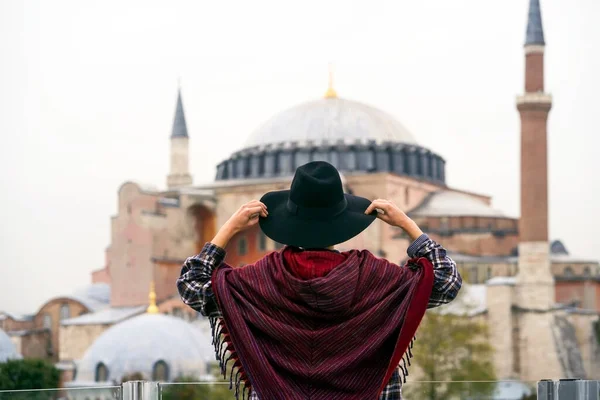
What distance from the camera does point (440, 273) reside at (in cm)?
231

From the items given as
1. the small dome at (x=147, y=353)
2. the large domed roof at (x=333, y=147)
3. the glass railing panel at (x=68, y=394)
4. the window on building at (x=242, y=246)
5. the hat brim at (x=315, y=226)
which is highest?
the large domed roof at (x=333, y=147)

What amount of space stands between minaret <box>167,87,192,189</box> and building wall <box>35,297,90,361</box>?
4503 millimetres

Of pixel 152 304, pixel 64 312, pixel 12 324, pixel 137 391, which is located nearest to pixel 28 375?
pixel 152 304

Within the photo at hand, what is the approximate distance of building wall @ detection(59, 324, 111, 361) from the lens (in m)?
28.2

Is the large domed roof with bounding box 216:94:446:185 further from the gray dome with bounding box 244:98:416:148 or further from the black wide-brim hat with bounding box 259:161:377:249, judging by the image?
the black wide-brim hat with bounding box 259:161:377:249

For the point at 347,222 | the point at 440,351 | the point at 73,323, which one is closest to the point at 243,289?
the point at 347,222

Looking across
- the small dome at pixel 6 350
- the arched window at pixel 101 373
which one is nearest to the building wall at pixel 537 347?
the arched window at pixel 101 373

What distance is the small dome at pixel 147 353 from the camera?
23.6 metres

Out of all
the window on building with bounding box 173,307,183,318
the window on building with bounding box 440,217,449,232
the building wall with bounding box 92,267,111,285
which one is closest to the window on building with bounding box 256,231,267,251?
the window on building with bounding box 173,307,183,318

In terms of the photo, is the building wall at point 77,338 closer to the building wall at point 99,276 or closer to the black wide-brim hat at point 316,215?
the building wall at point 99,276

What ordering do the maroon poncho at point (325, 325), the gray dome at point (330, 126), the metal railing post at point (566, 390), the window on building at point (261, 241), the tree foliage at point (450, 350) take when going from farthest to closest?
the gray dome at point (330, 126) < the window on building at point (261, 241) < the tree foliage at point (450, 350) < the metal railing post at point (566, 390) < the maroon poncho at point (325, 325)

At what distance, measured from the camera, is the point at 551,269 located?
2908 centimetres

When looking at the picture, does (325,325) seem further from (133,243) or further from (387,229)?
(133,243)

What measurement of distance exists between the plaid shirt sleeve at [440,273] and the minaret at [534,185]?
24.4m
